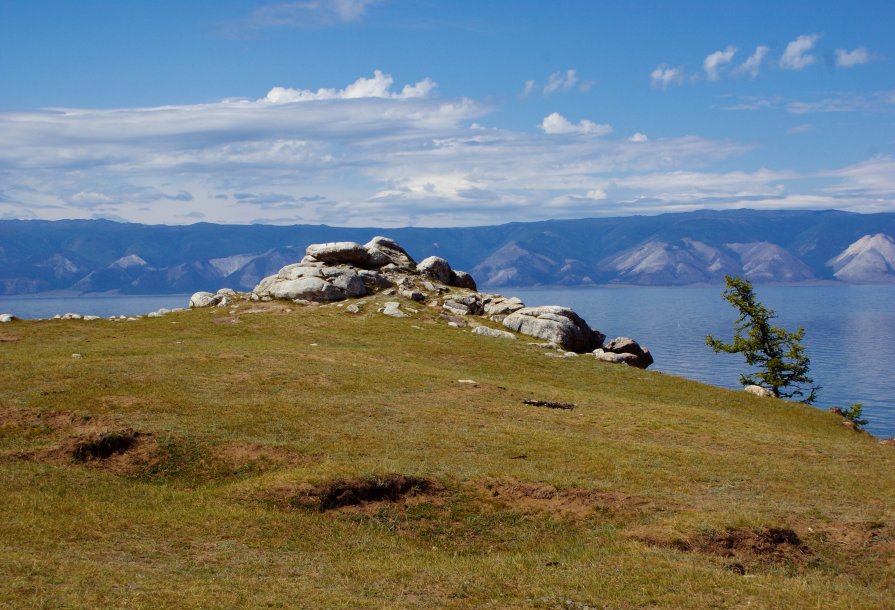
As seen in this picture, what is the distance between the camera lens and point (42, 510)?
24.0 meters

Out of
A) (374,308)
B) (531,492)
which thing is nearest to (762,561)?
(531,492)

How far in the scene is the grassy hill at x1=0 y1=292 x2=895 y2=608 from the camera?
19219 mm

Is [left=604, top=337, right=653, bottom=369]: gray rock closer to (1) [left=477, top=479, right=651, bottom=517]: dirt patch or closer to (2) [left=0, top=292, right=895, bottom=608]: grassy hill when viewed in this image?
(2) [left=0, top=292, right=895, bottom=608]: grassy hill

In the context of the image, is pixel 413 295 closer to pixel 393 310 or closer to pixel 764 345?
pixel 393 310

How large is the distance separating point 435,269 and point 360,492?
195 ft

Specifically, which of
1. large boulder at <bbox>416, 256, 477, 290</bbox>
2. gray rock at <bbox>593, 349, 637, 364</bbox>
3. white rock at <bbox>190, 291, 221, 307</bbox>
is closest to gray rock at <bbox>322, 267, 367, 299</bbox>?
large boulder at <bbox>416, 256, 477, 290</bbox>

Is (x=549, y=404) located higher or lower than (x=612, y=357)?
higher

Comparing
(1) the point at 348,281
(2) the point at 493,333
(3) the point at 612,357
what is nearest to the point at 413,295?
(1) the point at 348,281

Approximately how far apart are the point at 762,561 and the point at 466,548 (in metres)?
8.76

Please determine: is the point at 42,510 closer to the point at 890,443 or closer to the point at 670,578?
the point at 670,578

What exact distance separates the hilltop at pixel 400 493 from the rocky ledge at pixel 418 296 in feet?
63.2

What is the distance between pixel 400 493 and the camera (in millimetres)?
27125

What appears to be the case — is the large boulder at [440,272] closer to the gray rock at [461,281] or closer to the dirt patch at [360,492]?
the gray rock at [461,281]

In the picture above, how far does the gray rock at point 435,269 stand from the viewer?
8512 cm
